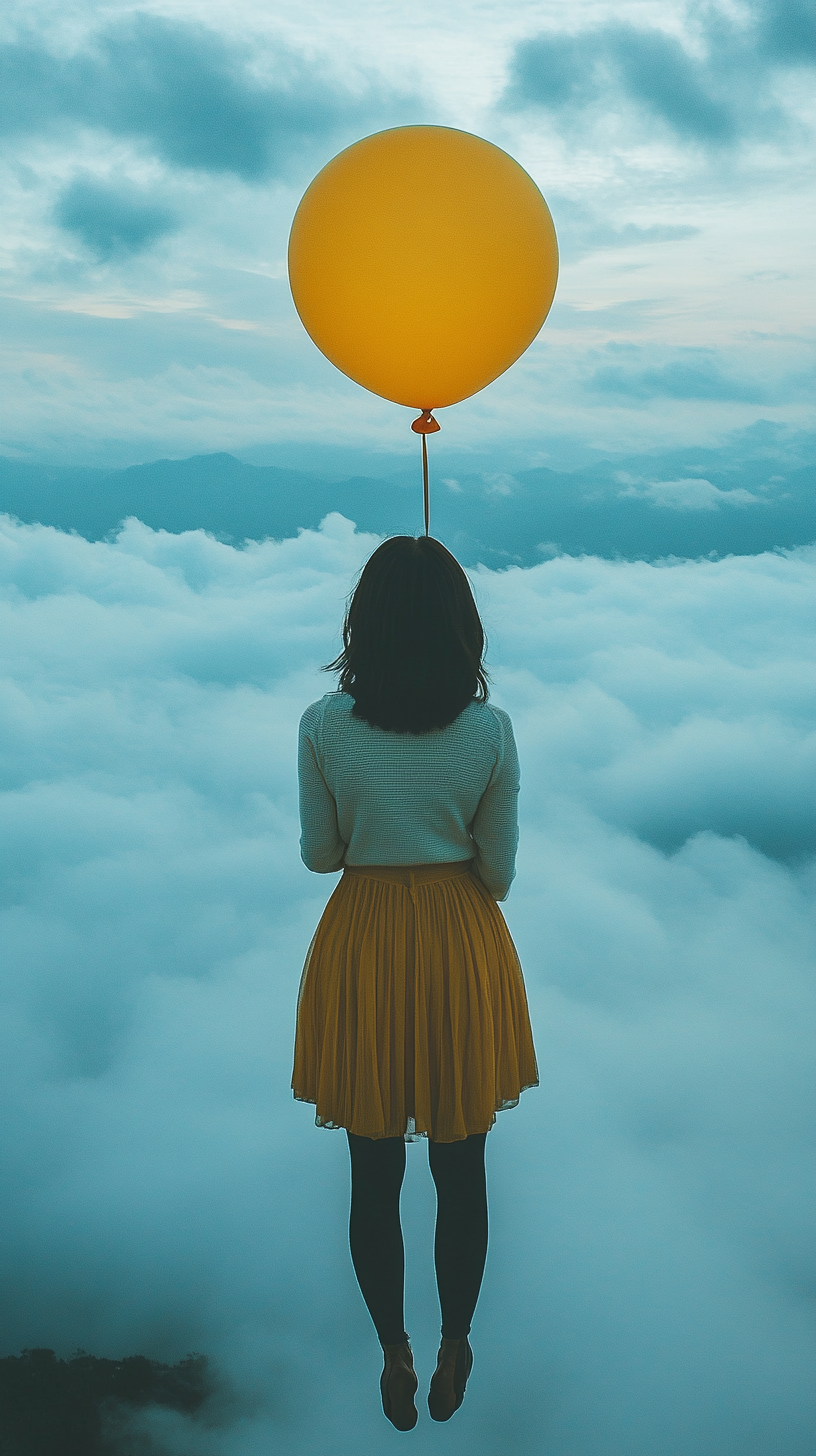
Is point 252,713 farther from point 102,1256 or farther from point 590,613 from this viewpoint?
point 102,1256

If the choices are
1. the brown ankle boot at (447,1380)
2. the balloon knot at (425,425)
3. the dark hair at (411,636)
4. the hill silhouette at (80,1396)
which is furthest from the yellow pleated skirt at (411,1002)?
the balloon knot at (425,425)

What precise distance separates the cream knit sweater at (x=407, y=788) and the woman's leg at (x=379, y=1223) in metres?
0.41

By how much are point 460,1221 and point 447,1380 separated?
29cm

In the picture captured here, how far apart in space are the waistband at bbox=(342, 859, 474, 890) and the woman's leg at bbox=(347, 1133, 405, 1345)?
360mm

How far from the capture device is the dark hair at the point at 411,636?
3.38 ft

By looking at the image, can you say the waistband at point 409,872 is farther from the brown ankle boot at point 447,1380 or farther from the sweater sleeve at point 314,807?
the brown ankle boot at point 447,1380

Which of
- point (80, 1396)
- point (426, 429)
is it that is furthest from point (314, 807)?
point (80, 1396)

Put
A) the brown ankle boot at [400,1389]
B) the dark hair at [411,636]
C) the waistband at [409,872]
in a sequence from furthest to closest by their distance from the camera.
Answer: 1. the brown ankle boot at [400,1389]
2. the waistband at [409,872]
3. the dark hair at [411,636]

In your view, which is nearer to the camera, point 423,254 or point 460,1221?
point 460,1221

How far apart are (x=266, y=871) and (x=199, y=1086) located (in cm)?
243

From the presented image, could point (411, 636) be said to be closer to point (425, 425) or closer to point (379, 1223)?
point (425, 425)

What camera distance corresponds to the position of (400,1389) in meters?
1.31

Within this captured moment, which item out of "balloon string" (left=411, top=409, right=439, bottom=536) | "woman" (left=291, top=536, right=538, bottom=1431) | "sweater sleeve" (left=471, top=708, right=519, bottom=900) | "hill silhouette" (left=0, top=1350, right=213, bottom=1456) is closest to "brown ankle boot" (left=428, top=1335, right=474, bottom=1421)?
"woman" (left=291, top=536, right=538, bottom=1431)

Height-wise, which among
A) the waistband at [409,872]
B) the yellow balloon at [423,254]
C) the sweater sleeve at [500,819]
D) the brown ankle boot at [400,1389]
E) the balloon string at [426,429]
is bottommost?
the brown ankle boot at [400,1389]
